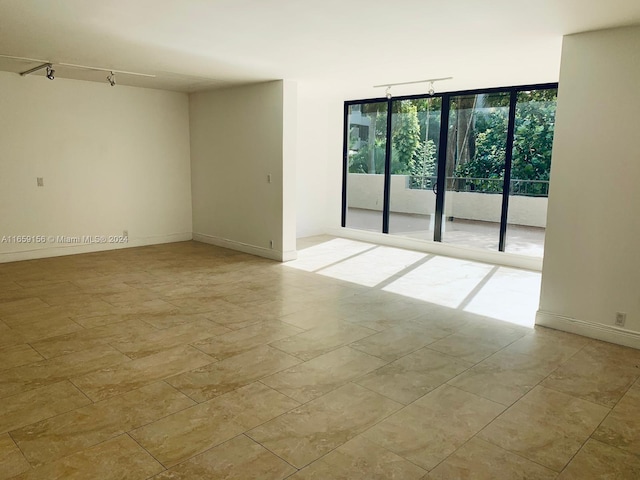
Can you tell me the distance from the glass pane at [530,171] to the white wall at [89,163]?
17.7 ft

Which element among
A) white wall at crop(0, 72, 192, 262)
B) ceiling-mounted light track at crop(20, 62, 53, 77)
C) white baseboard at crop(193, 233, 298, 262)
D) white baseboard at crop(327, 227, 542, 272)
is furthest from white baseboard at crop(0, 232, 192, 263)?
white baseboard at crop(327, 227, 542, 272)

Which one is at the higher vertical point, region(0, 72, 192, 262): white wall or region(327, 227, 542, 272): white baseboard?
region(0, 72, 192, 262): white wall

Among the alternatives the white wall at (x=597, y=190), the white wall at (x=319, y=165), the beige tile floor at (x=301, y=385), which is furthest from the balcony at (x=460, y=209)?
the white wall at (x=597, y=190)

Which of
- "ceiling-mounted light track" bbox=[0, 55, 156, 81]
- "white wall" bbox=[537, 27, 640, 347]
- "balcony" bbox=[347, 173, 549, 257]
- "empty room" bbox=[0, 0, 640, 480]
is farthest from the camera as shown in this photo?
"balcony" bbox=[347, 173, 549, 257]

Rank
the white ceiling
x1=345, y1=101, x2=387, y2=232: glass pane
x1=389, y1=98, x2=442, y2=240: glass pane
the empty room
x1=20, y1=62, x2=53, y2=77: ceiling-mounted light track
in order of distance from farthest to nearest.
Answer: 1. x1=345, y1=101, x2=387, y2=232: glass pane
2. x1=389, y1=98, x2=442, y2=240: glass pane
3. x1=20, y1=62, x2=53, y2=77: ceiling-mounted light track
4. the white ceiling
5. the empty room

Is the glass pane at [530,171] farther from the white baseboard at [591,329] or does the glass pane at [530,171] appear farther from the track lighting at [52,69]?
the track lighting at [52,69]

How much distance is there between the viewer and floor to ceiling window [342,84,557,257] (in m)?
6.78

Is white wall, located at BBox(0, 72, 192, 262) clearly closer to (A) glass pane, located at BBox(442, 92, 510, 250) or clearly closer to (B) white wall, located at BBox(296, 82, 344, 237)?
(B) white wall, located at BBox(296, 82, 344, 237)

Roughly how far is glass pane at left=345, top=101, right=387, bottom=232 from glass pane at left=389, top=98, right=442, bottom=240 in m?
0.28

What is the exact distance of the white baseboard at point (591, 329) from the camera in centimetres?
399

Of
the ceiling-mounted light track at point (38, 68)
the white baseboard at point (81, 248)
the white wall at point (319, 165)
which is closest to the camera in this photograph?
the ceiling-mounted light track at point (38, 68)

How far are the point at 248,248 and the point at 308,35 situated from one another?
3.94 m

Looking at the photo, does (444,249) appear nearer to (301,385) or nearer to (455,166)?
(455,166)

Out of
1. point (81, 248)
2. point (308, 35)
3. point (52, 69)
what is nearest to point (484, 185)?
point (308, 35)
